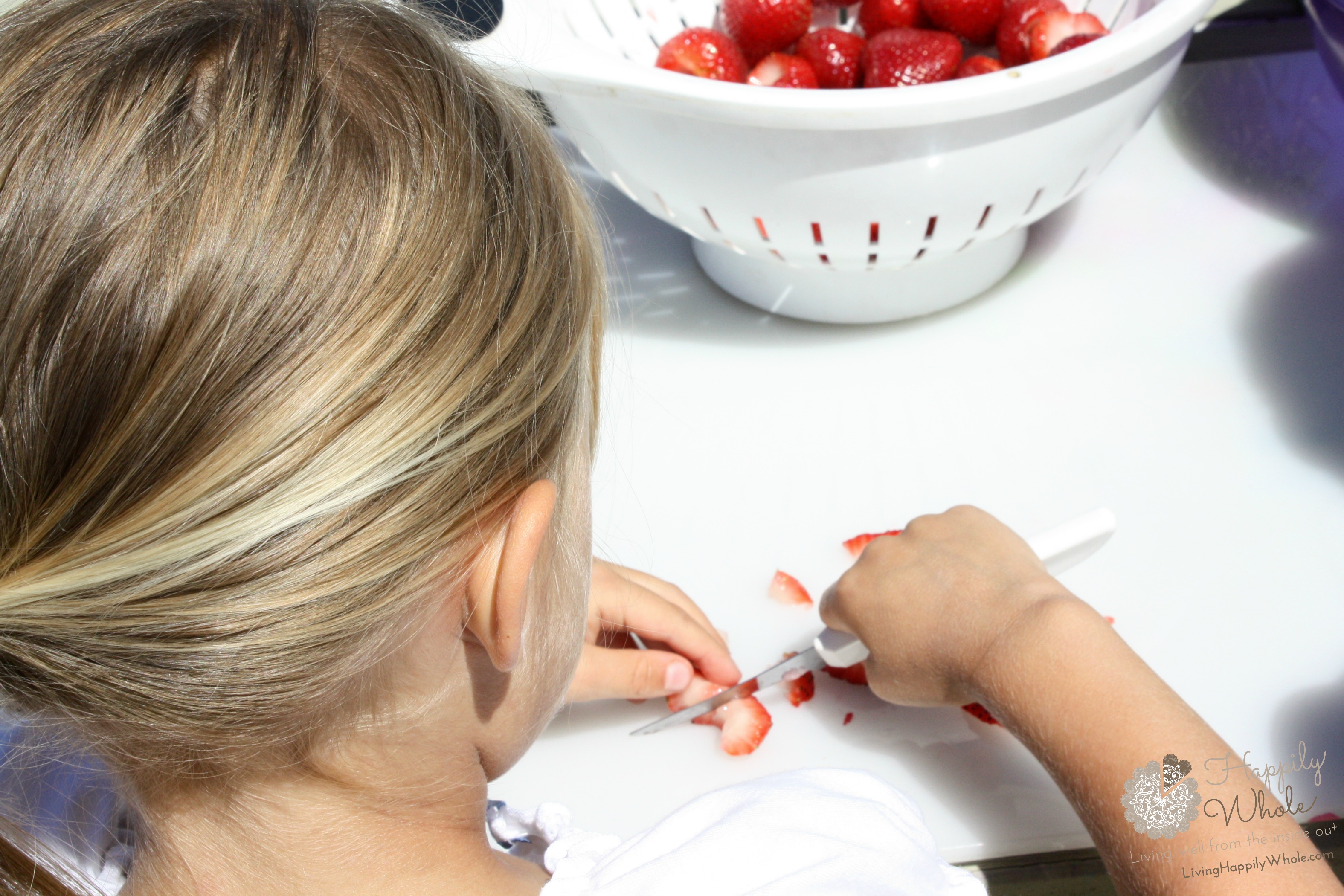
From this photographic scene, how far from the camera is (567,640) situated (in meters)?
0.48

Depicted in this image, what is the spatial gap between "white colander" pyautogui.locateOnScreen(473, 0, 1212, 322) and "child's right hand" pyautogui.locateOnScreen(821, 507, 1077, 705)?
203 millimetres

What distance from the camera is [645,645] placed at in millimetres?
641

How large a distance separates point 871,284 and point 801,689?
0.31m

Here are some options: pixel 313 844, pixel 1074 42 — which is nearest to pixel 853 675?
pixel 313 844

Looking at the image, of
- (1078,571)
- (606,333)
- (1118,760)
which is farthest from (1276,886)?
(606,333)

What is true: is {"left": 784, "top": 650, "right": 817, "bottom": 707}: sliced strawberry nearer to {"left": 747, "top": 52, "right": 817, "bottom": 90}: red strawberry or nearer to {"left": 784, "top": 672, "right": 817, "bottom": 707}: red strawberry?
{"left": 784, "top": 672, "right": 817, "bottom": 707}: red strawberry

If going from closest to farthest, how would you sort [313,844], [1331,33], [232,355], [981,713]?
1. [232,355]
2. [313,844]
3. [981,713]
4. [1331,33]

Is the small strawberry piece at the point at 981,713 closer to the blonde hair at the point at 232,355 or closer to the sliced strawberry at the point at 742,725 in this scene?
the sliced strawberry at the point at 742,725

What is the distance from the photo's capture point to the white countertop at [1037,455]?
0.57 meters

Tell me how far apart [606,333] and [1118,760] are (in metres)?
0.50

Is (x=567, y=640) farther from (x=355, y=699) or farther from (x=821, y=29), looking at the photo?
(x=821, y=29)

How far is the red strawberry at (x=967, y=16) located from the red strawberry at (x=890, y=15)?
1cm

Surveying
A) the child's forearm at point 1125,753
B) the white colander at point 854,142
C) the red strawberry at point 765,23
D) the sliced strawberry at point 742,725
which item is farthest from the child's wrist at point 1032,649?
the red strawberry at point 765,23

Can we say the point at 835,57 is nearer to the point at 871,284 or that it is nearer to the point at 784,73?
the point at 784,73
